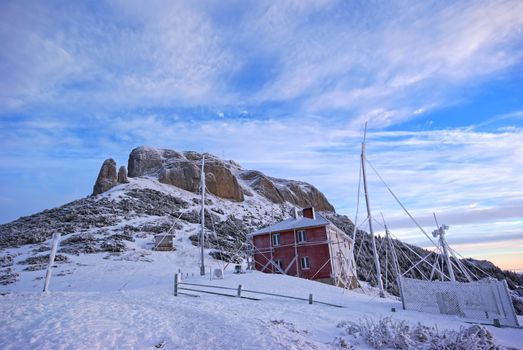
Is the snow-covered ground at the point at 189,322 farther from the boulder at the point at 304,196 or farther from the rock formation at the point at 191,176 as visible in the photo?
the boulder at the point at 304,196

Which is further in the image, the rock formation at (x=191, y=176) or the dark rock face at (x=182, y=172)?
the dark rock face at (x=182, y=172)

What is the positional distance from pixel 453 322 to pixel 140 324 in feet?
44.6

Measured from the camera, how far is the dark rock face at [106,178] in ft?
219

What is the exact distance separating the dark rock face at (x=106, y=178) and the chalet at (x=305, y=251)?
4104 cm

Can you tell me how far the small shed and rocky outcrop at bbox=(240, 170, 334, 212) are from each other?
61.7 meters

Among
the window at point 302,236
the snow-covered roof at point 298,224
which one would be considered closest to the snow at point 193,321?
the snow-covered roof at point 298,224

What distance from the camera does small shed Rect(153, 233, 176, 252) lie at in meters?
41.0

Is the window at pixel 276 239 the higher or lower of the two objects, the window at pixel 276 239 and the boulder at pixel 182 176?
the lower

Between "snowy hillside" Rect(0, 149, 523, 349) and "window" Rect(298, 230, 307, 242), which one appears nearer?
"snowy hillside" Rect(0, 149, 523, 349)

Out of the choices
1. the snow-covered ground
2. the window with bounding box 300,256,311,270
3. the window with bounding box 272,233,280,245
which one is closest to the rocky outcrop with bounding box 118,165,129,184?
the window with bounding box 272,233,280,245

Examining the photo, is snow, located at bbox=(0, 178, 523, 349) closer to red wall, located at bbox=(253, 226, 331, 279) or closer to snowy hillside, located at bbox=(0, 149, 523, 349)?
snowy hillside, located at bbox=(0, 149, 523, 349)

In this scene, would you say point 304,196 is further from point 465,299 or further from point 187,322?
point 187,322

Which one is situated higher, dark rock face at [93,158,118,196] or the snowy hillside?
dark rock face at [93,158,118,196]

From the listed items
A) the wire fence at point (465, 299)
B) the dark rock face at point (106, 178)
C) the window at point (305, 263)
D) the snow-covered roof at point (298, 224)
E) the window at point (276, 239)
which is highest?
the dark rock face at point (106, 178)
